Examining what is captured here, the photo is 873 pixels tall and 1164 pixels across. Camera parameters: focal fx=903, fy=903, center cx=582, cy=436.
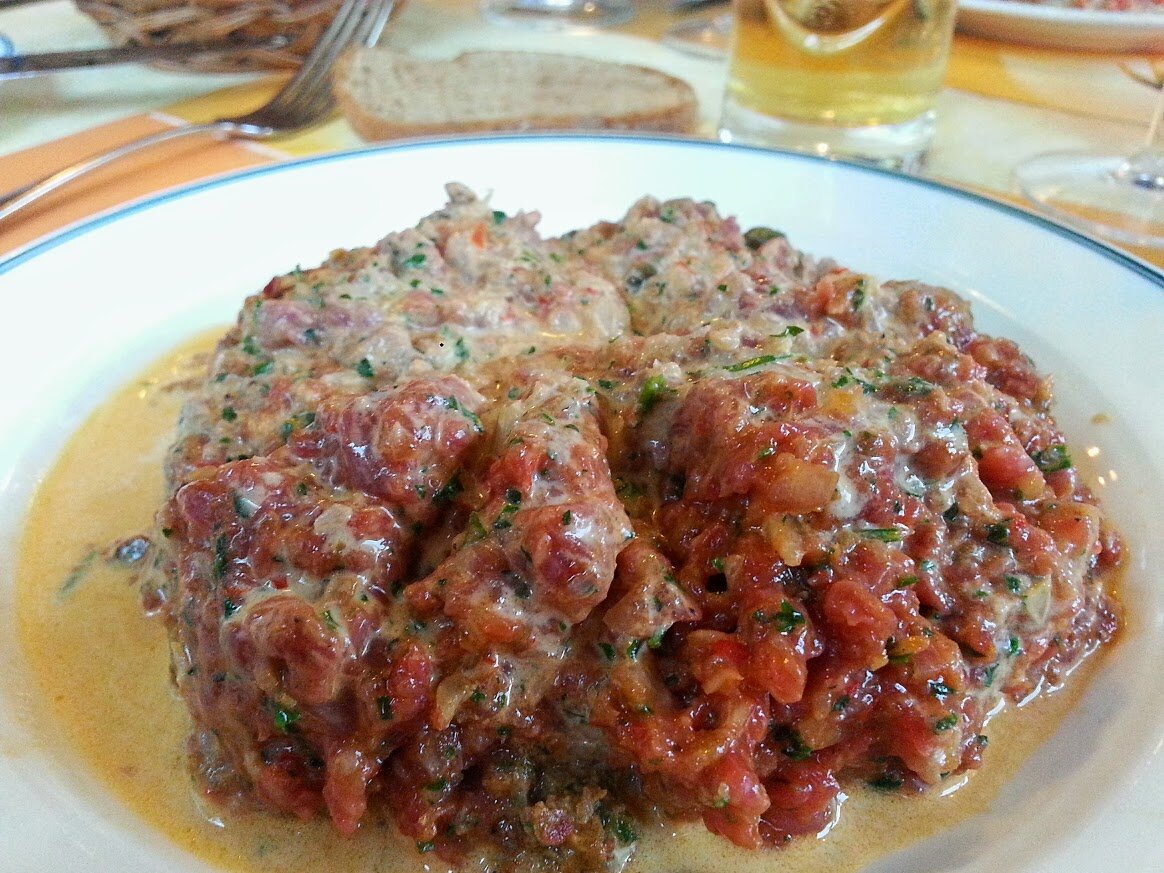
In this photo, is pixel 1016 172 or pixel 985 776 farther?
pixel 1016 172

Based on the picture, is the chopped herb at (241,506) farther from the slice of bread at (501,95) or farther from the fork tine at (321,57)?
the fork tine at (321,57)

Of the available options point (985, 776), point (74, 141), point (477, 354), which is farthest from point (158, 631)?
point (74, 141)

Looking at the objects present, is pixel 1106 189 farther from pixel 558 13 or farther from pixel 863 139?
pixel 558 13

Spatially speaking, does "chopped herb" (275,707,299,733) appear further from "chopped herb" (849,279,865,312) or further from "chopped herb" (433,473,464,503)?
"chopped herb" (849,279,865,312)

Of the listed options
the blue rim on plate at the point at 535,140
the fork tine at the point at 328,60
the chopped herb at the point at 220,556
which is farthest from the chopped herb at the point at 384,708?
the fork tine at the point at 328,60

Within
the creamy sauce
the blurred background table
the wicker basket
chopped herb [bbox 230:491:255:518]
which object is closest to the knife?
the wicker basket

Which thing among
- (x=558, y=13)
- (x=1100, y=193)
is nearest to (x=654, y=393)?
(x=1100, y=193)

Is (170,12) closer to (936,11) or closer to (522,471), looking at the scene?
(936,11)
